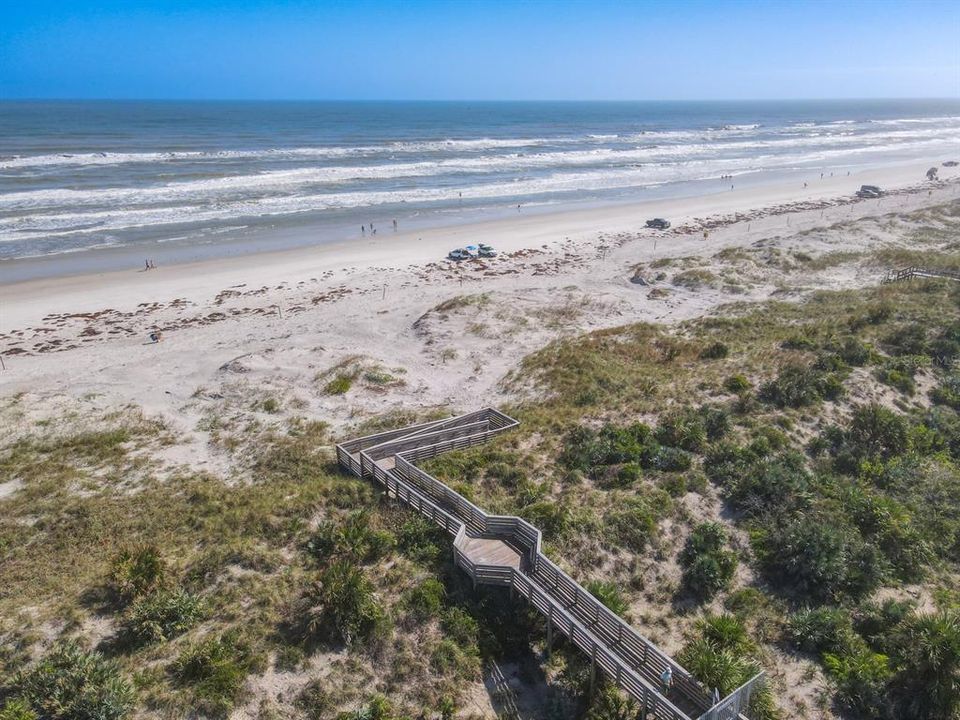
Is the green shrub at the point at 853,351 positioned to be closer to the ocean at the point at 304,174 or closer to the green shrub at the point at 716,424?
the green shrub at the point at 716,424

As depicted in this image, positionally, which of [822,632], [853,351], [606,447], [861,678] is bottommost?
[861,678]

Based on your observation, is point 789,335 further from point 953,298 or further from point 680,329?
point 953,298

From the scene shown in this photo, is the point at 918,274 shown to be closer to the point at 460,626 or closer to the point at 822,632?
the point at 822,632

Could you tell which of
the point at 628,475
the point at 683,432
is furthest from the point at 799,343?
the point at 628,475

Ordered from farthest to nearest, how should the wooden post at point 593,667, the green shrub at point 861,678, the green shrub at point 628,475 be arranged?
the green shrub at point 628,475, the wooden post at point 593,667, the green shrub at point 861,678

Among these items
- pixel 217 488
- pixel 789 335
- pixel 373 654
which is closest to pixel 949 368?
pixel 789 335

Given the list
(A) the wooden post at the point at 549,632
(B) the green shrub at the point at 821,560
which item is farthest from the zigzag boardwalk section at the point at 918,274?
(A) the wooden post at the point at 549,632
